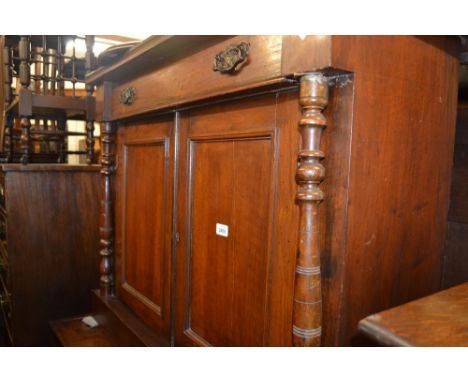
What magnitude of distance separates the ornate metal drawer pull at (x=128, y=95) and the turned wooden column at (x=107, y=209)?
0.24 metres

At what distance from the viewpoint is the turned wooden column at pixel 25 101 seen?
238 centimetres

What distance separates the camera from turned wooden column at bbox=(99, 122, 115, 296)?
188 centimetres

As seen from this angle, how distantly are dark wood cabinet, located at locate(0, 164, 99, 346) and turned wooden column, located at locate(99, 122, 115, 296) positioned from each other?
1.54 feet

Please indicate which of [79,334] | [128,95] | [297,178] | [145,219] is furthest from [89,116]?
[297,178]

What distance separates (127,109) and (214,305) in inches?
36.8

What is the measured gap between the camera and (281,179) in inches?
37.4

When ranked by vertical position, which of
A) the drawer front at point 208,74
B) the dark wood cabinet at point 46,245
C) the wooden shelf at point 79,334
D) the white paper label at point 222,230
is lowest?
the wooden shelf at point 79,334

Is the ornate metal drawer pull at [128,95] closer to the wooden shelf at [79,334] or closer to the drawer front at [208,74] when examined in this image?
the drawer front at [208,74]

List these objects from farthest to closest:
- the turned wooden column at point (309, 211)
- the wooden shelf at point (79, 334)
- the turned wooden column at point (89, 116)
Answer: the turned wooden column at point (89, 116)
the wooden shelf at point (79, 334)
the turned wooden column at point (309, 211)

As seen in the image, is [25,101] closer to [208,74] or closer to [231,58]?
Result: [208,74]

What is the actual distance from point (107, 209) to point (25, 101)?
111 cm

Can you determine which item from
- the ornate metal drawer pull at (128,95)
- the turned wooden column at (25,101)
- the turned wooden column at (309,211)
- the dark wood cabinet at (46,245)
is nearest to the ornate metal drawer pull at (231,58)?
the turned wooden column at (309,211)

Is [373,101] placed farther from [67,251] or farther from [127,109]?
[67,251]

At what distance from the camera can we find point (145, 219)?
165 centimetres
